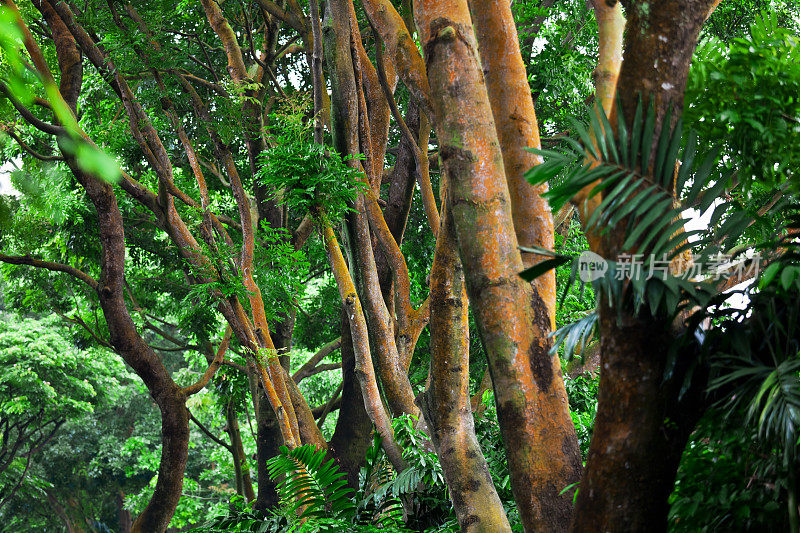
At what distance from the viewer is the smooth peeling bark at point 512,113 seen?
2547 millimetres

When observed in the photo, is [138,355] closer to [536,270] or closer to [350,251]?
[350,251]

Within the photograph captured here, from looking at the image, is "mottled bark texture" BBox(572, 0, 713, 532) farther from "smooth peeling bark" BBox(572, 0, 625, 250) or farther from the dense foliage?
"smooth peeling bark" BBox(572, 0, 625, 250)

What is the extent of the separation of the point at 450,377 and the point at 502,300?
91 cm

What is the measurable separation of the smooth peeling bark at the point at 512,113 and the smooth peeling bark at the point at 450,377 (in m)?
0.52

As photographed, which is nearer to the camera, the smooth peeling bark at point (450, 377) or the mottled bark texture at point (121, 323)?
the smooth peeling bark at point (450, 377)

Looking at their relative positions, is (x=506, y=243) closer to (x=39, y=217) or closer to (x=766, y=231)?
(x=766, y=231)

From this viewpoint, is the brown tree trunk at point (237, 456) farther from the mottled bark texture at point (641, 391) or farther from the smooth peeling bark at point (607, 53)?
the mottled bark texture at point (641, 391)

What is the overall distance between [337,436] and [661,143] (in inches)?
266

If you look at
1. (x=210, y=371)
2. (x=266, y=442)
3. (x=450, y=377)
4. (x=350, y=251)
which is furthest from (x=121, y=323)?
(x=450, y=377)

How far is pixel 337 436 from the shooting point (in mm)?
7965

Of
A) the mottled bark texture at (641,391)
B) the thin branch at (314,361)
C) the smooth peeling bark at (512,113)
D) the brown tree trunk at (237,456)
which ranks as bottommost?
the mottled bark texture at (641,391)

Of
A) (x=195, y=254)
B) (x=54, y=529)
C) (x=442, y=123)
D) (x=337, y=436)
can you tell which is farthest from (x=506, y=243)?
(x=54, y=529)

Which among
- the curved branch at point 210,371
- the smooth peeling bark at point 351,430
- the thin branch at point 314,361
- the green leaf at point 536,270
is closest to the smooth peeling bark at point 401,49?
the green leaf at point 536,270

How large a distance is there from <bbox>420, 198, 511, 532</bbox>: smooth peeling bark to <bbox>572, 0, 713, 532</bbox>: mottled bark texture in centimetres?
111
